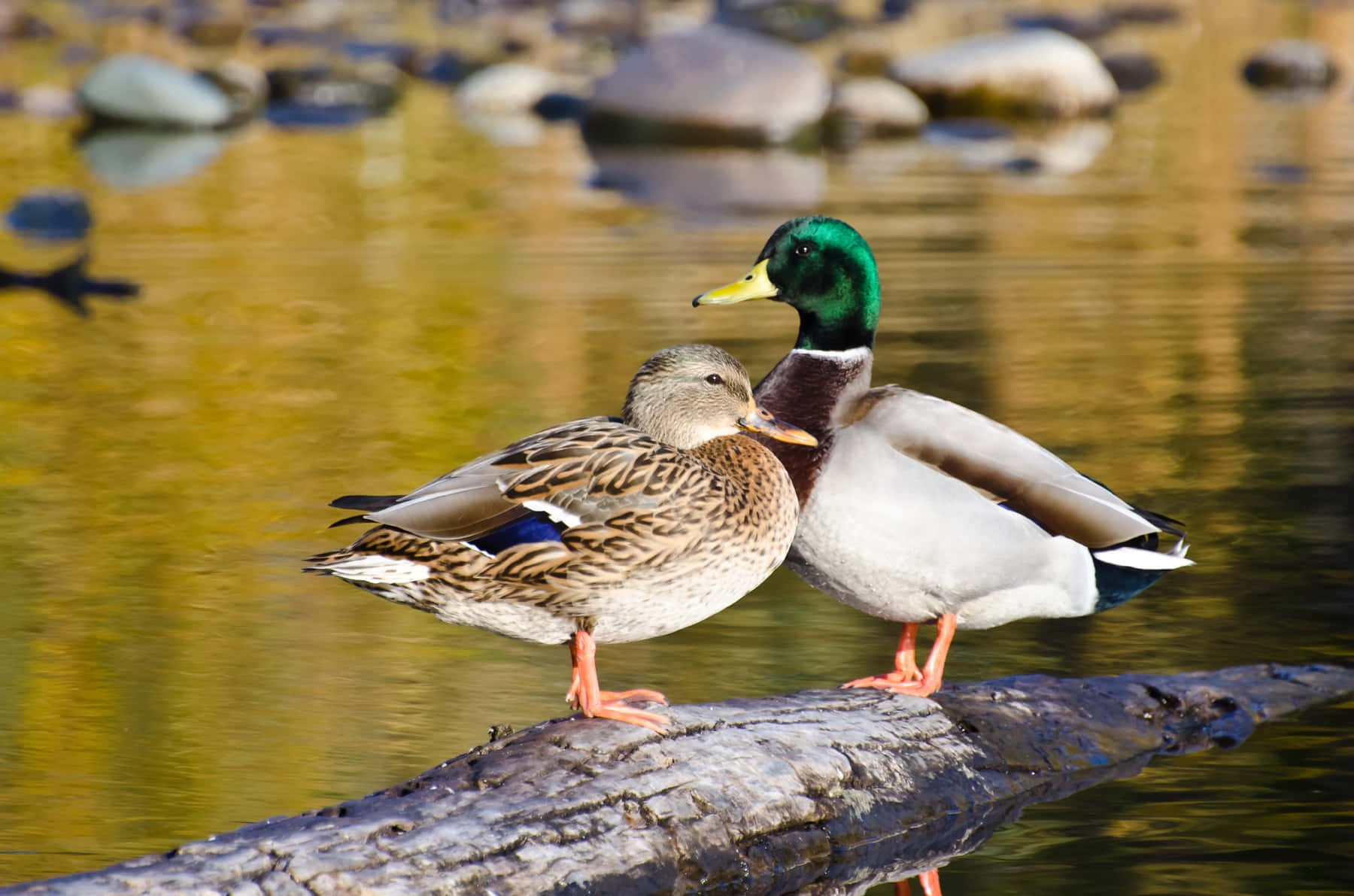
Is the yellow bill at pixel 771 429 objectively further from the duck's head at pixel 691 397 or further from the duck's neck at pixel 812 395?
the duck's neck at pixel 812 395

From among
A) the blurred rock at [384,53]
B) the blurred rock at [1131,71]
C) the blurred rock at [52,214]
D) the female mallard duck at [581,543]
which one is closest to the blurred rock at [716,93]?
the blurred rock at [1131,71]

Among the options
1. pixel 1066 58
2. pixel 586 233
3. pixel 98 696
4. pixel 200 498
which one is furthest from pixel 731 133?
pixel 98 696

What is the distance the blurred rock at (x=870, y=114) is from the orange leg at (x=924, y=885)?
16531 millimetres

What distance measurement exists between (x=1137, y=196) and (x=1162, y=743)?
37.3ft

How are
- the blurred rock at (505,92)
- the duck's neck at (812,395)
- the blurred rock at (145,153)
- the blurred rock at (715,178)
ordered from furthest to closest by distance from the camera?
the blurred rock at (505,92) → the blurred rock at (145,153) → the blurred rock at (715,178) → the duck's neck at (812,395)

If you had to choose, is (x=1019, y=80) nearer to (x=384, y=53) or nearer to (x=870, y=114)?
(x=870, y=114)

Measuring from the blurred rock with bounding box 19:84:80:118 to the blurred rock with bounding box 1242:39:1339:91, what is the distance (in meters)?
14.0

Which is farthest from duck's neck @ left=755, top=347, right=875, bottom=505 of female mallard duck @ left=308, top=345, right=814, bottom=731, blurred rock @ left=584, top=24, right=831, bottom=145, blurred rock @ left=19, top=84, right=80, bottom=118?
blurred rock @ left=19, top=84, right=80, bottom=118

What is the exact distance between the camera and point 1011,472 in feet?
15.4

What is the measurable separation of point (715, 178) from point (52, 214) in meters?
5.58


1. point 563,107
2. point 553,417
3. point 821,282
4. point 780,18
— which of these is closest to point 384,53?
point 780,18

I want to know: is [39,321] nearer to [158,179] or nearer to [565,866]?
[158,179]

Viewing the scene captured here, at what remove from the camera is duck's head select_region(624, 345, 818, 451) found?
14.3ft

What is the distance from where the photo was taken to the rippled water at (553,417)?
4.46 metres
